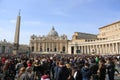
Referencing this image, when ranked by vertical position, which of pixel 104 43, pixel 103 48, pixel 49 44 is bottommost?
pixel 103 48

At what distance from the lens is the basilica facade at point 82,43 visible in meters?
79.7

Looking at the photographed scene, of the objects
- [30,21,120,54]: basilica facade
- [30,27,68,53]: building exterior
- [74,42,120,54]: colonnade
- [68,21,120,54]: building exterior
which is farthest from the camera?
[30,27,68,53]: building exterior

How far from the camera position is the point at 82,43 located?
9819cm

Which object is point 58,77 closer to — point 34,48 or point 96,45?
point 96,45

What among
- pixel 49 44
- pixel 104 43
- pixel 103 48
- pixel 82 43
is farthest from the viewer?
pixel 49 44

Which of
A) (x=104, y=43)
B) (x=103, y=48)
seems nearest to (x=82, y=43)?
(x=103, y=48)

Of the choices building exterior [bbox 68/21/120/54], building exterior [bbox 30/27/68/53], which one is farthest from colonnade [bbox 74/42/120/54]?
building exterior [bbox 30/27/68/53]

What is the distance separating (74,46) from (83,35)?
17694 mm

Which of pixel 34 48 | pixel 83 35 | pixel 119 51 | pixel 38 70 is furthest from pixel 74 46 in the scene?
pixel 38 70

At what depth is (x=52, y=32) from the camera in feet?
454

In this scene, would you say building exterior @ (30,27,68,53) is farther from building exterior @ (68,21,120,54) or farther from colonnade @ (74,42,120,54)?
colonnade @ (74,42,120,54)

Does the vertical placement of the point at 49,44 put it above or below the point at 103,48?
above

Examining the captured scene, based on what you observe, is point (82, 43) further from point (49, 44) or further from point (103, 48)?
point (49, 44)

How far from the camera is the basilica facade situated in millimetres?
79675
